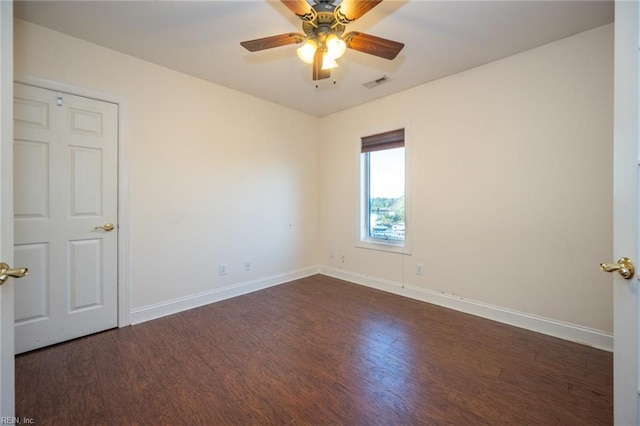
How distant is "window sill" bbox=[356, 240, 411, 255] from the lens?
3.46 meters

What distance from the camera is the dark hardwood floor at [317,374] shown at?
151 centimetres

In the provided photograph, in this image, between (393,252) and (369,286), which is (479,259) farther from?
(369,286)

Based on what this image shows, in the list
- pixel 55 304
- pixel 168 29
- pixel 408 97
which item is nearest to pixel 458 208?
pixel 408 97

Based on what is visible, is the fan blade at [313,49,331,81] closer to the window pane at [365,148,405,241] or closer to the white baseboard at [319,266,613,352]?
the window pane at [365,148,405,241]

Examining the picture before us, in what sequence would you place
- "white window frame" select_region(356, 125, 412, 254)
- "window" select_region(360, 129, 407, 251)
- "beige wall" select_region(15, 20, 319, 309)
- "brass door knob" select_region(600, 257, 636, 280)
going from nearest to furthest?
"brass door knob" select_region(600, 257, 636, 280)
"beige wall" select_region(15, 20, 319, 309)
"white window frame" select_region(356, 125, 412, 254)
"window" select_region(360, 129, 407, 251)

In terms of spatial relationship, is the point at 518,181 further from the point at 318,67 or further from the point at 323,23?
the point at 323,23

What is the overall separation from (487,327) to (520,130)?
198 cm

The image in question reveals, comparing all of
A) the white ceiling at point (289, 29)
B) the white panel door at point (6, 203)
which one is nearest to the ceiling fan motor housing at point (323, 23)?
the white ceiling at point (289, 29)

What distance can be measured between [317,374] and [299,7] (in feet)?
8.13

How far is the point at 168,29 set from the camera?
2.20 m

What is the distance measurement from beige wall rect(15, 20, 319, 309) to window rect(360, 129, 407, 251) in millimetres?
1123

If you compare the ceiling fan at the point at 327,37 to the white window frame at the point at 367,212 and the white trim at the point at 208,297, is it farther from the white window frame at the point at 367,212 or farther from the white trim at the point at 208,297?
the white trim at the point at 208,297

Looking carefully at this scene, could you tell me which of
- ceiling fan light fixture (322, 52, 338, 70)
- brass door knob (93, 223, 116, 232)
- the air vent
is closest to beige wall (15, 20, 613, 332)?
brass door knob (93, 223, 116, 232)

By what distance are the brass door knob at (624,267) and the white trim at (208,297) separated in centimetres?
336
